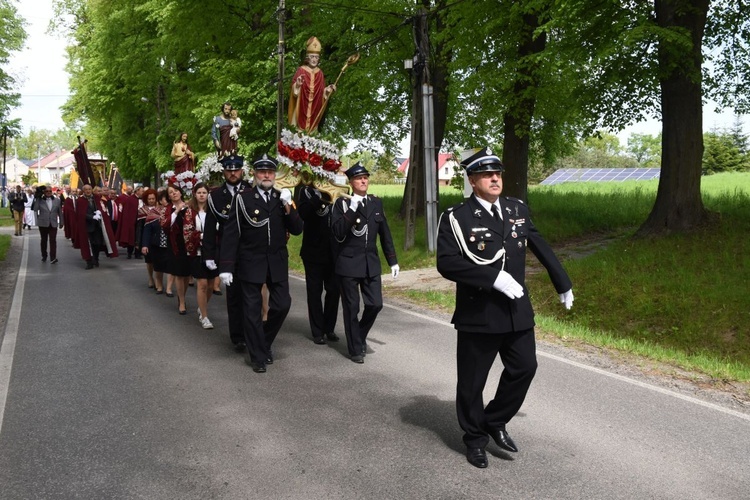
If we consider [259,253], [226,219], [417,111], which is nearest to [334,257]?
[259,253]

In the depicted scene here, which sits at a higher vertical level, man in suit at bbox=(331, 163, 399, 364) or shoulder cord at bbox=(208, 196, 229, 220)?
shoulder cord at bbox=(208, 196, 229, 220)

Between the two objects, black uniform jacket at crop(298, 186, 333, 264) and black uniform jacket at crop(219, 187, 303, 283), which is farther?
black uniform jacket at crop(298, 186, 333, 264)

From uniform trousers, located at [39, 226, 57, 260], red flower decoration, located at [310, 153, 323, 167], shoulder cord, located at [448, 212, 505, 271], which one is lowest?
uniform trousers, located at [39, 226, 57, 260]

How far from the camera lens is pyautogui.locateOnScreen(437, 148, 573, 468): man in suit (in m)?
4.42

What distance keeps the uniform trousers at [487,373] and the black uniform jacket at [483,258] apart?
128mm

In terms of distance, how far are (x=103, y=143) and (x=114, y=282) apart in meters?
37.9

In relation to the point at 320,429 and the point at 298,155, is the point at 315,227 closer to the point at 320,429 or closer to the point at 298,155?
the point at 298,155

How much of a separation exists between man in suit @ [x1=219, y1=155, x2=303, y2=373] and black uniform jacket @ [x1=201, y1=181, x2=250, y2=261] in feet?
1.76

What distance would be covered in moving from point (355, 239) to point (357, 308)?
739 mm

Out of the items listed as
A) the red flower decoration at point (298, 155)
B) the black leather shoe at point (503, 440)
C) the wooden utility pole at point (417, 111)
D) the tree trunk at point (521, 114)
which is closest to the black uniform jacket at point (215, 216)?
the red flower decoration at point (298, 155)

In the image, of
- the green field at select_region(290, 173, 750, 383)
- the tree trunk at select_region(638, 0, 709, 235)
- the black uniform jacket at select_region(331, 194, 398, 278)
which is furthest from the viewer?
the tree trunk at select_region(638, 0, 709, 235)

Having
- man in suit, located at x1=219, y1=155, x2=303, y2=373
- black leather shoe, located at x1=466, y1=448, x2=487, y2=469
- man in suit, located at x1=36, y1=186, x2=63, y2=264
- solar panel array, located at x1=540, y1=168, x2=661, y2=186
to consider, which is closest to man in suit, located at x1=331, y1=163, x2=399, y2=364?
man in suit, located at x1=219, y1=155, x2=303, y2=373

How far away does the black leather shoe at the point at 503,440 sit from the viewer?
4.66 metres

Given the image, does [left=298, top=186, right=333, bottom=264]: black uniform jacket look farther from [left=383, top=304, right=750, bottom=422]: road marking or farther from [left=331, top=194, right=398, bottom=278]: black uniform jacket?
[left=383, top=304, right=750, bottom=422]: road marking
